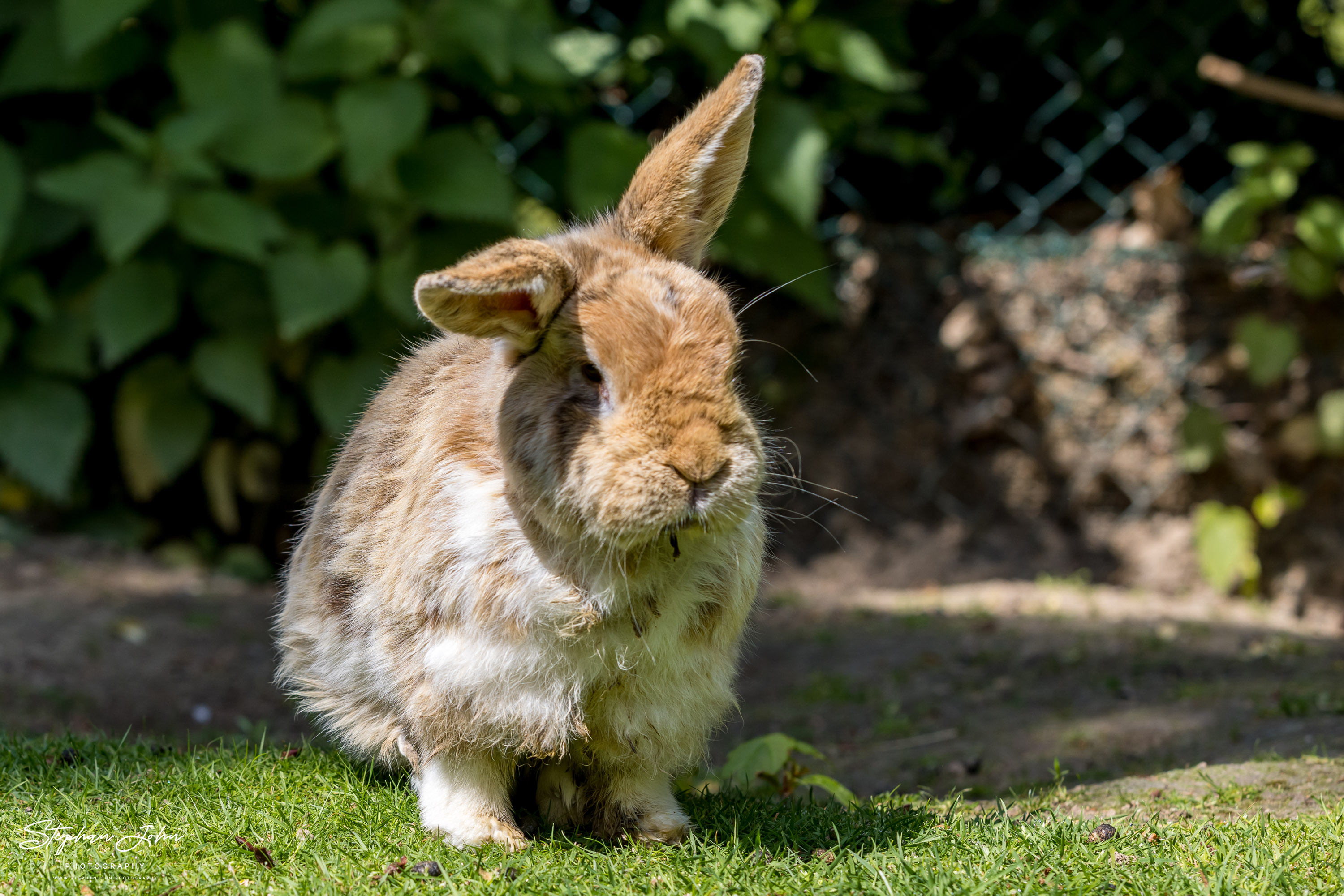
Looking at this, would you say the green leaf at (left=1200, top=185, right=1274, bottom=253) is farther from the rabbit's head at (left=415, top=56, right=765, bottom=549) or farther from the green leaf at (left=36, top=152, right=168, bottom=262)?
the green leaf at (left=36, top=152, right=168, bottom=262)

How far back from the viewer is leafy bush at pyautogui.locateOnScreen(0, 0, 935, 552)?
4.82 m

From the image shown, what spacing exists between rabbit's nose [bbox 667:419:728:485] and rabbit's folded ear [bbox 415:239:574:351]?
335 millimetres

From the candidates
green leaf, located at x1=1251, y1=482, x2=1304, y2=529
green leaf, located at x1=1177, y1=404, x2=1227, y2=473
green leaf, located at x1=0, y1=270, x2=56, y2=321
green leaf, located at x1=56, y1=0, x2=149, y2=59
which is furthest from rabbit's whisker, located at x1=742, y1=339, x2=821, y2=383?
green leaf, located at x1=0, y1=270, x2=56, y2=321

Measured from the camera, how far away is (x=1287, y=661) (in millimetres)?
4250

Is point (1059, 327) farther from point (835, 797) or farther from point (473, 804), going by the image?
point (473, 804)

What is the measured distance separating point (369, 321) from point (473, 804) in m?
3.23

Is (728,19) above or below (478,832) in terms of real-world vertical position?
above

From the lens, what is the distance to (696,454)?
198 cm

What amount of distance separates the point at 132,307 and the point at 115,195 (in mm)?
465

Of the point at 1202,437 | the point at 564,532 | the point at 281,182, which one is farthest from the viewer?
the point at 1202,437

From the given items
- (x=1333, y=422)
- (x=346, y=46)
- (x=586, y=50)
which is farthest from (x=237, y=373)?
(x=1333, y=422)

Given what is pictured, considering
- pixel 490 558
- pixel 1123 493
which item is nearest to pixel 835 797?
pixel 490 558

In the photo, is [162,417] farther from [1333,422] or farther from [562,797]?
[1333,422]

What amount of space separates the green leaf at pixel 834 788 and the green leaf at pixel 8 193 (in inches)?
147
